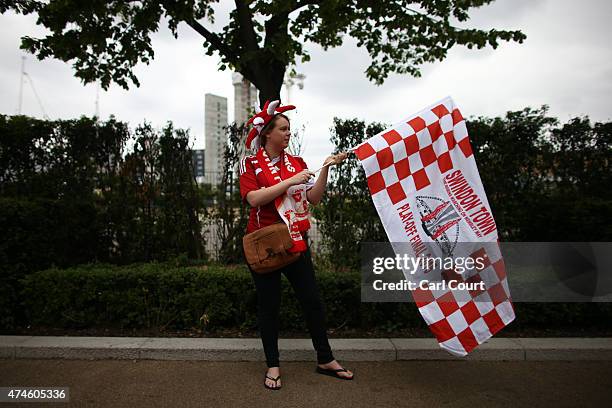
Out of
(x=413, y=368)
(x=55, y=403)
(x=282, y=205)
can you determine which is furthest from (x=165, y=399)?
(x=413, y=368)

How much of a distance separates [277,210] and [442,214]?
124cm

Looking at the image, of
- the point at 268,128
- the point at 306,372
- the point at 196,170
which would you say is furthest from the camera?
the point at 196,170

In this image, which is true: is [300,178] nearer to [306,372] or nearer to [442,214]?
[442,214]

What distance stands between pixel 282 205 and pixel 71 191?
4003 millimetres

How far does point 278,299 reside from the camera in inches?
123

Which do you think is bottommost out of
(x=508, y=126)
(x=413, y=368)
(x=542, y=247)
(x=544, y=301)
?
(x=413, y=368)

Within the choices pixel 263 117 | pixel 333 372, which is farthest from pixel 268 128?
pixel 333 372

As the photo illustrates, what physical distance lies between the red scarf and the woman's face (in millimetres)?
121

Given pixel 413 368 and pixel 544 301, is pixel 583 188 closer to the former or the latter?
pixel 544 301

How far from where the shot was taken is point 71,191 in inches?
217

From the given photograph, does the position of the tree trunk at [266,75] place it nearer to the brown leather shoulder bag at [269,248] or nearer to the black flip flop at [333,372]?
the brown leather shoulder bag at [269,248]

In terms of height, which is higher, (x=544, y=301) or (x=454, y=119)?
(x=454, y=119)

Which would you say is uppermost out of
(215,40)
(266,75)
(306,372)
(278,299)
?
(215,40)

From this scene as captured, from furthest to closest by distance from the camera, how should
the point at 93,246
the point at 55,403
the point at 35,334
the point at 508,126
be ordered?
the point at 93,246
the point at 508,126
the point at 35,334
the point at 55,403
